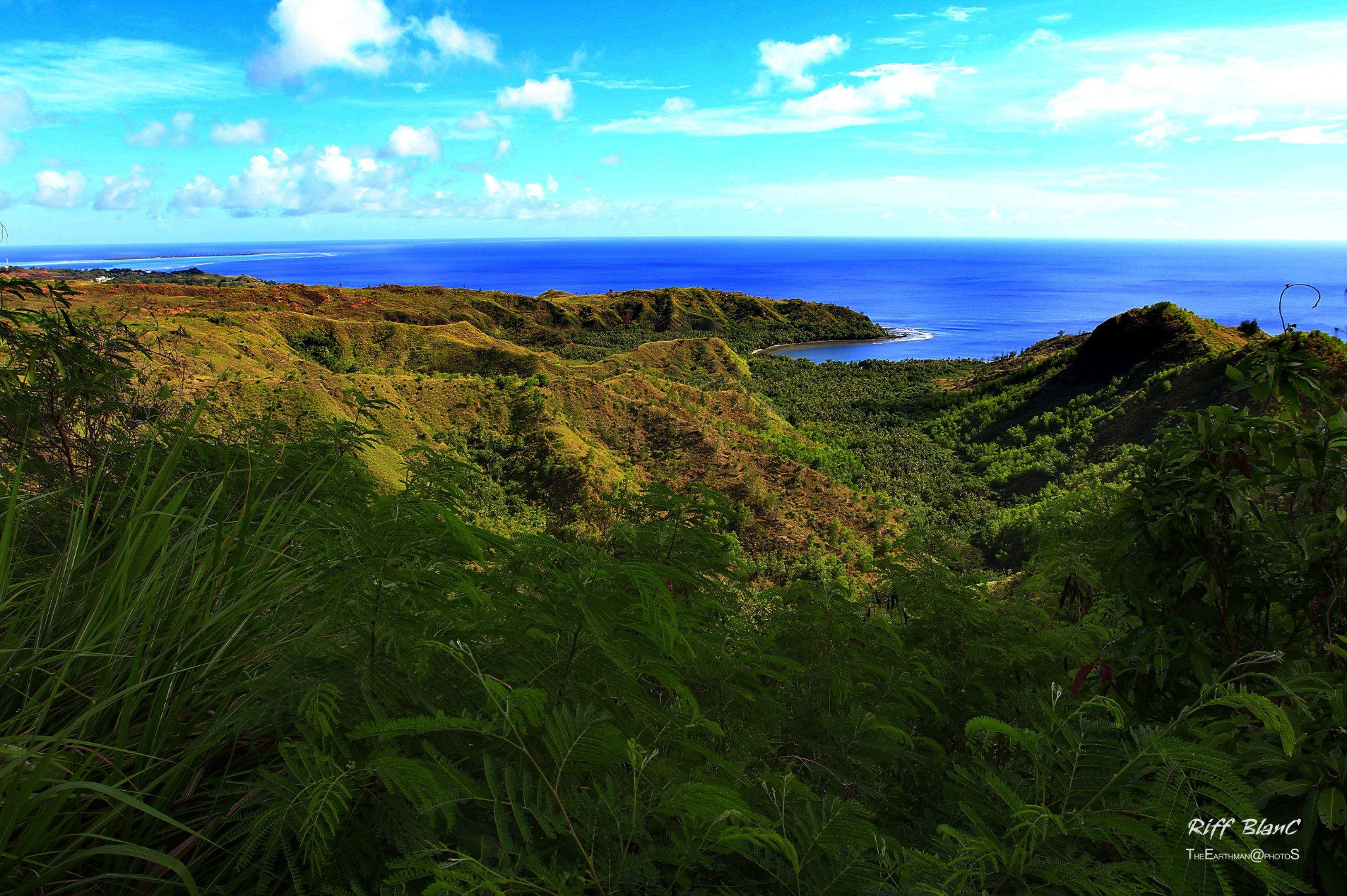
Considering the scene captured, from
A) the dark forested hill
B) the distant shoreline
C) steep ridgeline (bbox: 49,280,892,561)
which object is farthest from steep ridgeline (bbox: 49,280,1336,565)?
the distant shoreline

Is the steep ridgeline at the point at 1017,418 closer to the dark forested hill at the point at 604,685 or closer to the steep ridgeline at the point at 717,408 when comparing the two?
the steep ridgeline at the point at 717,408

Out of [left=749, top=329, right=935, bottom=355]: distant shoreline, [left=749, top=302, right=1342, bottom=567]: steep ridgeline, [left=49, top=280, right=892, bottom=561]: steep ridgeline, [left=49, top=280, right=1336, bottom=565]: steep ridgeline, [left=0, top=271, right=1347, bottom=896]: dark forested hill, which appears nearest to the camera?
[left=0, top=271, right=1347, bottom=896]: dark forested hill

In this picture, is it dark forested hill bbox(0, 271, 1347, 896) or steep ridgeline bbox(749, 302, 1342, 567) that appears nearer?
dark forested hill bbox(0, 271, 1347, 896)

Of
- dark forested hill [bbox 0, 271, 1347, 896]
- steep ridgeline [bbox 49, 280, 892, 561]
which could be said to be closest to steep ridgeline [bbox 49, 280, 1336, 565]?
steep ridgeline [bbox 49, 280, 892, 561]

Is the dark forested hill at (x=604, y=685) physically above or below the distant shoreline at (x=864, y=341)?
below

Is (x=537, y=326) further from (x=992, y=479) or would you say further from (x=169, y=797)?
(x=169, y=797)

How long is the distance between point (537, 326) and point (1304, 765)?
285 ft

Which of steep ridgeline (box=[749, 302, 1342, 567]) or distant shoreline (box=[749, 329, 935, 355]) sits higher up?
distant shoreline (box=[749, 329, 935, 355])

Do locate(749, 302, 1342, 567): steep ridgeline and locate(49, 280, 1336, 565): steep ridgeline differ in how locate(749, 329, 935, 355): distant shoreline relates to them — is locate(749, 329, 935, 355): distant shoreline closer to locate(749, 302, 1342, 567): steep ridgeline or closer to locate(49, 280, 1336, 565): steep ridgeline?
locate(49, 280, 1336, 565): steep ridgeline

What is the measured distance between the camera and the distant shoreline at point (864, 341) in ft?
332

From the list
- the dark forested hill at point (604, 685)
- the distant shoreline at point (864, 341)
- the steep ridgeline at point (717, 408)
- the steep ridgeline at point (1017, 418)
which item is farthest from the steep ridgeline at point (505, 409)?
the distant shoreline at point (864, 341)

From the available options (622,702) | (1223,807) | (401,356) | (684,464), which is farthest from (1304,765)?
(401,356)

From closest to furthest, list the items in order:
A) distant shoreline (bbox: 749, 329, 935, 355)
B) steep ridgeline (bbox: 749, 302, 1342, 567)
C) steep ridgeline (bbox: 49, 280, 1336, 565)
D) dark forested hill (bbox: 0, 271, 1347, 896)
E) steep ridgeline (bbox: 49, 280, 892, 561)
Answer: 1. dark forested hill (bbox: 0, 271, 1347, 896)
2. steep ridgeline (bbox: 49, 280, 892, 561)
3. steep ridgeline (bbox: 49, 280, 1336, 565)
4. steep ridgeline (bbox: 749, 302, 1342, 567)
5. distant shoreline (bbox: 749, 329, 935, 355)

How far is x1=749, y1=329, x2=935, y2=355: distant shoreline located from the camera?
101 m
